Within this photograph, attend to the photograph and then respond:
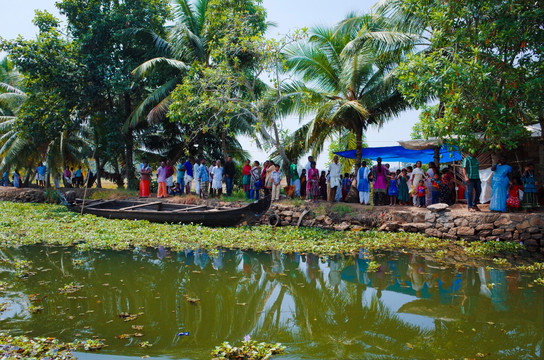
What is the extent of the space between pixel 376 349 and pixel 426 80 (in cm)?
607

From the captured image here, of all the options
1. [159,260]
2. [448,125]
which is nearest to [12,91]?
[159,260]

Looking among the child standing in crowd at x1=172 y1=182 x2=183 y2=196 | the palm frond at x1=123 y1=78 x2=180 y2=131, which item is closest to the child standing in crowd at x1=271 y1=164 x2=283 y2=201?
the child standing in crowd at x1=172 y1=182 x2=183 y2=196

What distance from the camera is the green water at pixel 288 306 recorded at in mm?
4371

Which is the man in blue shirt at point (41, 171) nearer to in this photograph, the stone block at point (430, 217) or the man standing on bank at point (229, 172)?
the man standing on bank at point (229, 172)

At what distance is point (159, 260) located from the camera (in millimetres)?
8273

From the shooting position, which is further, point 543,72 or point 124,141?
point 124,141

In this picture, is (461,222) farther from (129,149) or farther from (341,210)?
(129,149)

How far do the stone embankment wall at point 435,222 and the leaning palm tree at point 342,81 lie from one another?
254 cm

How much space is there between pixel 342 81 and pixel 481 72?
590cm

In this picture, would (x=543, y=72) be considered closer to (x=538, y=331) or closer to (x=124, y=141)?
(x=538, y=331)

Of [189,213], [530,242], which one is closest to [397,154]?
[530,242]

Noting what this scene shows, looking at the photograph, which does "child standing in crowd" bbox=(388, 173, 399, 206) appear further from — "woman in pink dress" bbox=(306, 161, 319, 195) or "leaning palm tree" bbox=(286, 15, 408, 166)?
"woman in pink dress" bbox=(306, 161, 319, 195)

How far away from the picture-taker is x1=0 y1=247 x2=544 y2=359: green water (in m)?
4.37

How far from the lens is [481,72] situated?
7973mm
